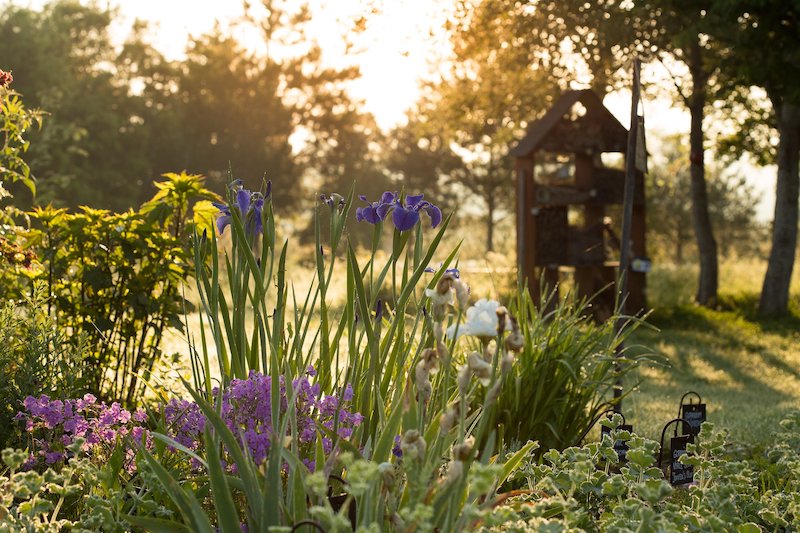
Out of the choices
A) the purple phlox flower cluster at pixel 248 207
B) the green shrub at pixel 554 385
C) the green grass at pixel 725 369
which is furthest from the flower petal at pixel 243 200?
the green grass at pixel 725 369

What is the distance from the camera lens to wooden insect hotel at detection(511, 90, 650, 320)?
10664 mm

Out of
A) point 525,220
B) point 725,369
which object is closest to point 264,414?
point 725,369

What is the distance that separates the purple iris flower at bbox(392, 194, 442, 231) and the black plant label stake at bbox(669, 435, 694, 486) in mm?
1618

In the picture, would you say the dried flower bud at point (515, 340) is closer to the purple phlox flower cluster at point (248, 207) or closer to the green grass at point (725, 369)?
the purple phlox flower cluster at point (248, 207)

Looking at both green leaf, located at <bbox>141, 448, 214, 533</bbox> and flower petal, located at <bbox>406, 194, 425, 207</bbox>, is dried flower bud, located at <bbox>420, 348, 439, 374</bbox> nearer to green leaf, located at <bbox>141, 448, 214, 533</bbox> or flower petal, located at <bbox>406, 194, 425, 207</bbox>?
flower petal, located at <bbox>406, 194, 425, 207</bbox>

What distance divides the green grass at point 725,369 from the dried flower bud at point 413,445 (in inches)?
92.7

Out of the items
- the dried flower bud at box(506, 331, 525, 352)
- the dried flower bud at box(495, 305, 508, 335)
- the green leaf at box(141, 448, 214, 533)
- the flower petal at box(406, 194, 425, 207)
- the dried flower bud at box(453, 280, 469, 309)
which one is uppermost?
the flower petal at box(406, 194, 425, 207)

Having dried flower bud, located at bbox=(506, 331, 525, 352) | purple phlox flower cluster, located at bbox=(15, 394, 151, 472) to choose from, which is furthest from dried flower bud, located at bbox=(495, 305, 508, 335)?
purple phlox flower cluster, located at bbox=(15, 394, 151, 472)

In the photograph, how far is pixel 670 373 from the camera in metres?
7.92

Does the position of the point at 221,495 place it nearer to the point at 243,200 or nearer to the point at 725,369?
the point at 243,200

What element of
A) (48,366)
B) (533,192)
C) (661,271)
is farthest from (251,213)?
(661,271)

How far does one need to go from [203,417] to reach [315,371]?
479mm

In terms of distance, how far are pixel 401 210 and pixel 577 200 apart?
8974mm

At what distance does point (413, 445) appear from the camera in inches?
72.2
